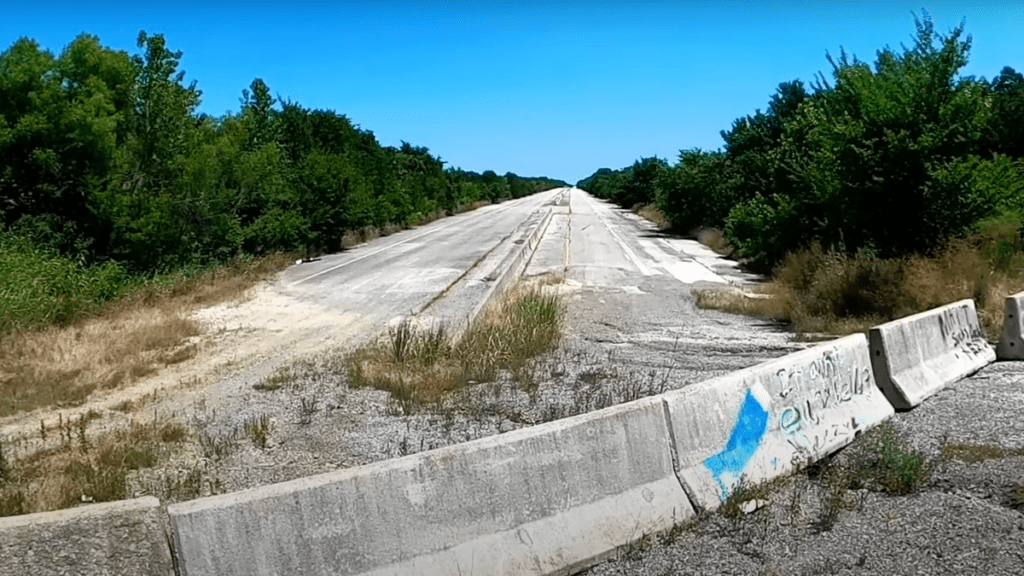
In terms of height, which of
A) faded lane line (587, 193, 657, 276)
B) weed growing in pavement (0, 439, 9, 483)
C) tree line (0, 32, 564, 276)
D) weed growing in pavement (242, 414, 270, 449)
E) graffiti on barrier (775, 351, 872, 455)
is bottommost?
faded lane line (587, 193, 657, 276)

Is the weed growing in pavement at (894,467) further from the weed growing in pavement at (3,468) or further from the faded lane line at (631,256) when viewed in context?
the faded lane line at (631,256)

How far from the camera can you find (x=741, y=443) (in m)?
6.59

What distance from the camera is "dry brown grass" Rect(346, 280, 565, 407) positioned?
418 inches

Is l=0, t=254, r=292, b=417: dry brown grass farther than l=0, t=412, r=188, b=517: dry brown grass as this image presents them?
Yes

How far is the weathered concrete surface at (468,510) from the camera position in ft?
14.6

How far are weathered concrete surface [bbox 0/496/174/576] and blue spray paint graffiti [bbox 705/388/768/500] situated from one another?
372 cm

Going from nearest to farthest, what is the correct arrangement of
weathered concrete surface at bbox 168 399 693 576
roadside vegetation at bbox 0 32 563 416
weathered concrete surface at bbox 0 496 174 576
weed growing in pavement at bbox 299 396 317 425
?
weathered concrete surface at bbox 0 496 174 576, weathered concrete surface at bbox 168 399 693 576, weed growing in pavement at bbox 299 396 317 425, roadside vegetation at bbox 0 32 563 416

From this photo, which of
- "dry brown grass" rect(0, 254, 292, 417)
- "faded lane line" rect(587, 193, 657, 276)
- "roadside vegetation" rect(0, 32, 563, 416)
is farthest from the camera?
"faded lane line" rect(587, 193, 657, 276)

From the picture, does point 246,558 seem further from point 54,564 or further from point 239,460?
point 239,460

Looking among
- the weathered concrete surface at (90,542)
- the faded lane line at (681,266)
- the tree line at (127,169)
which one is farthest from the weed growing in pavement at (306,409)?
the faded lane line at (681,266)

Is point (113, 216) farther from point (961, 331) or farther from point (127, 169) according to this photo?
point (961, 331)

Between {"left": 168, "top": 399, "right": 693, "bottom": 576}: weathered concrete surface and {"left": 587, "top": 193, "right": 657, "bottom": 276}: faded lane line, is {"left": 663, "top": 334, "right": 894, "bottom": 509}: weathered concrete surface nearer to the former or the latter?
{"left": 168, "top": 399, "right": 693, "bottom": 576}: weathered concrete surface

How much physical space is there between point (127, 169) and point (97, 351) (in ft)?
27.3

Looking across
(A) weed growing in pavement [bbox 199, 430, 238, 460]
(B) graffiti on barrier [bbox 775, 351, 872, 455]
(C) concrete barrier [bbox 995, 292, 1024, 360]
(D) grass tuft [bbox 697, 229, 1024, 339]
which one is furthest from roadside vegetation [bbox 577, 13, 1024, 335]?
(A) weed growing in pavement [bbox 199, 430, 238, 460]
